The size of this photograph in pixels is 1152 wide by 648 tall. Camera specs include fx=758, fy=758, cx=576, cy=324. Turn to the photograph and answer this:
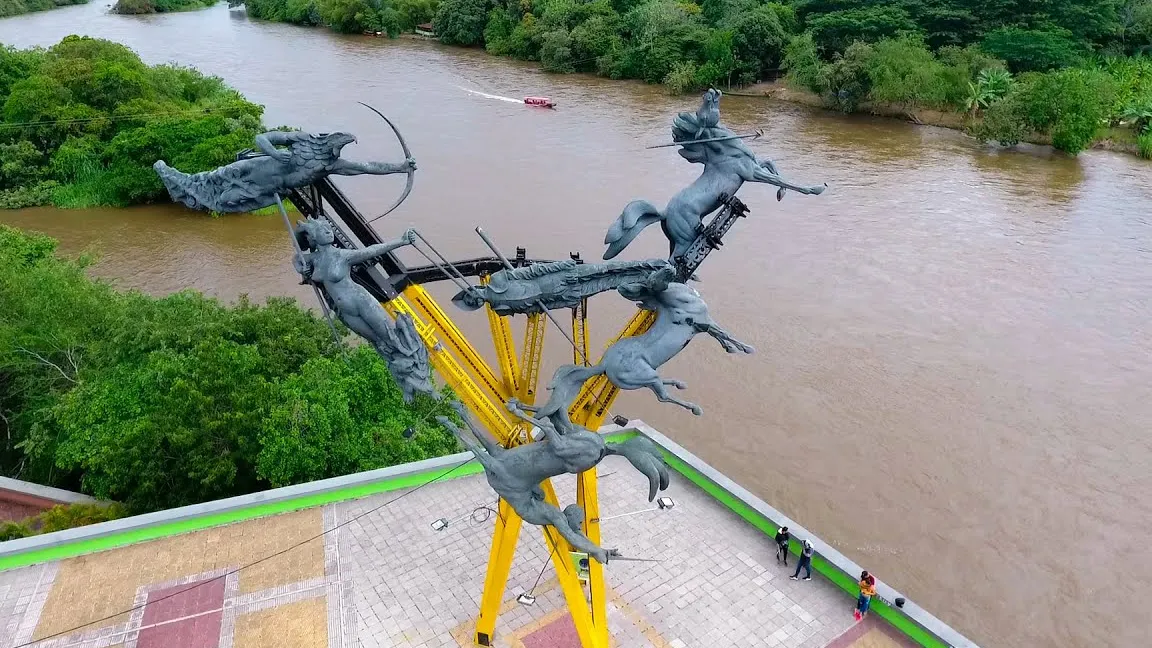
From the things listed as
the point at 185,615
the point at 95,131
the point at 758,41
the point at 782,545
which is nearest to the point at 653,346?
the point at 782,545

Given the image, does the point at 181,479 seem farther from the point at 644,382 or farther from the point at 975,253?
the point at 975,253

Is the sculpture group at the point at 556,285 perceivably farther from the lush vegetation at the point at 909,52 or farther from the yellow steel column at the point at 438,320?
the lush vegetation at the point at 909,52

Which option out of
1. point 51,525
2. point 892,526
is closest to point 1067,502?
point 892,526

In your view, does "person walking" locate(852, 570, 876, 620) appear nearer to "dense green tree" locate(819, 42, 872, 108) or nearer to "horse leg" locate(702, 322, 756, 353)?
"horse leg" locate(702, 322, 756, 353)

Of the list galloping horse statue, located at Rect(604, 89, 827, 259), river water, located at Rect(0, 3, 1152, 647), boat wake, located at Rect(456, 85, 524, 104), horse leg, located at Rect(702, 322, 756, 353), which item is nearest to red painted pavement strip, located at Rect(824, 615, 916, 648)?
river water, located at Rect(0, 3, 1152, 647)

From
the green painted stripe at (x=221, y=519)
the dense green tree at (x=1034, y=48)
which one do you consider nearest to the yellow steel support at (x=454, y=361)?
the green painted stripe at (x=221, y=519)
